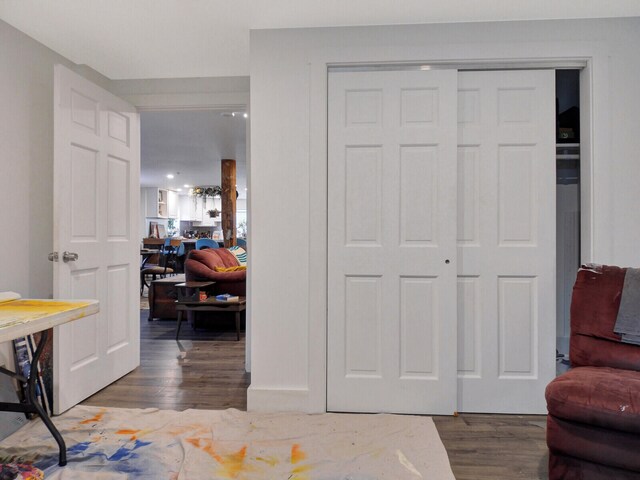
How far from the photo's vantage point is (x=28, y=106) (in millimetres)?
2537

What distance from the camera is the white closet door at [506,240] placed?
8.01ft

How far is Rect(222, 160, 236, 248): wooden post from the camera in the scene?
712 cm

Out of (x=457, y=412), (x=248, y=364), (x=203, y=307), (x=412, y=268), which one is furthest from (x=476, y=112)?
(x=203, y=307)

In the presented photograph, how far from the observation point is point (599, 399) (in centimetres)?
157

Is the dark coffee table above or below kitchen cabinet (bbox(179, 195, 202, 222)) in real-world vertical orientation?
below

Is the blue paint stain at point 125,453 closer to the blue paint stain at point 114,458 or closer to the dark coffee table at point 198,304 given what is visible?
the blue paint stain at point 114,458

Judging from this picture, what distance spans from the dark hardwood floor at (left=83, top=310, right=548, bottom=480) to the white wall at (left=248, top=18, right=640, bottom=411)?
55 cm

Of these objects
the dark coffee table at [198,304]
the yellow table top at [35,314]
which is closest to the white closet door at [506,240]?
the yellow table top at [35,314]

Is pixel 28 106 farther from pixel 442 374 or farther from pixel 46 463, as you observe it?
pixel 442 374

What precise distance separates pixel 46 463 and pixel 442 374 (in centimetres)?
214

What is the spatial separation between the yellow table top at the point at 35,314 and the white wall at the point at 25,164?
1.86ft

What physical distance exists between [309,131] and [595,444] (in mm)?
2084

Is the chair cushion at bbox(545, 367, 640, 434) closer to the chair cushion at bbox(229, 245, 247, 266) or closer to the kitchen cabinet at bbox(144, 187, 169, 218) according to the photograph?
the chair cushion at bbox(229, 245, 247, 266)

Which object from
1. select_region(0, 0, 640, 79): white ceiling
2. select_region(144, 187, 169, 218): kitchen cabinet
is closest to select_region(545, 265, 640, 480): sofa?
select_region(0, 0, 640, 79): white ceiling
